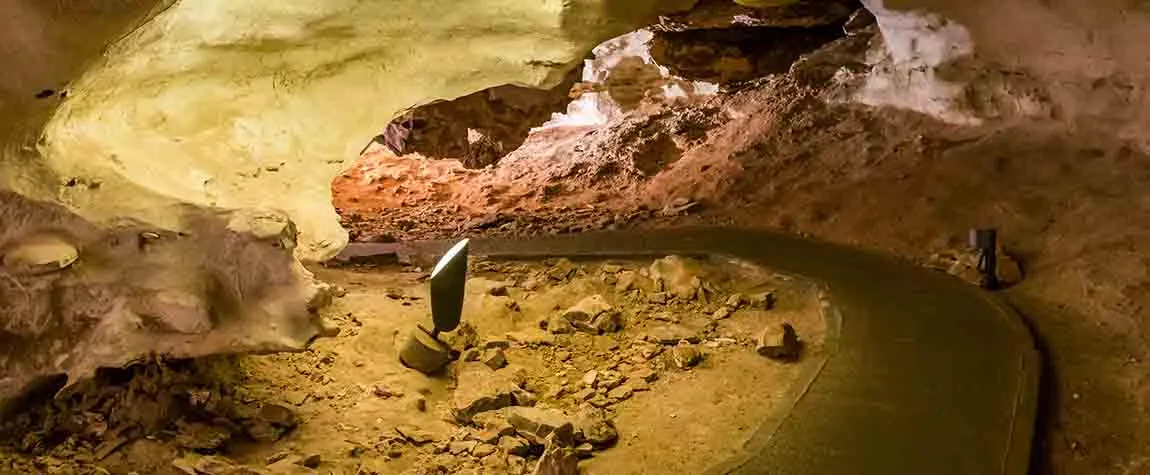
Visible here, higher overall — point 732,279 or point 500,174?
point 732,279

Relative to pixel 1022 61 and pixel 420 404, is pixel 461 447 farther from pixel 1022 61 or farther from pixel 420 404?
pixel 1022 61

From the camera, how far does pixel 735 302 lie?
19.5ft

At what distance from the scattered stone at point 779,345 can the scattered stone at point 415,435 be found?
1916 mm

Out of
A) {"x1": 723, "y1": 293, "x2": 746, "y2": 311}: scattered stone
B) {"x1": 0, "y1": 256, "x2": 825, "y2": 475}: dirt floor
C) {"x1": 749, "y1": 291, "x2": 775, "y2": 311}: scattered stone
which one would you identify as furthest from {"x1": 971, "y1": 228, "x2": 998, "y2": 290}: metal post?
{"x1": 723, "y1": 293, "x2": 746, "y2": 311}: scattered stone

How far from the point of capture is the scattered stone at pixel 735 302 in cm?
591

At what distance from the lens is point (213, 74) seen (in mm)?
4129

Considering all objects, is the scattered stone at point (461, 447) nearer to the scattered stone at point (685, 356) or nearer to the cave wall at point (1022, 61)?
the scattered stone at point (685, 356)

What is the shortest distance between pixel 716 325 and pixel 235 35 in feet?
10.3

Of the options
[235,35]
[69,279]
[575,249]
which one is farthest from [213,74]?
[575,249]

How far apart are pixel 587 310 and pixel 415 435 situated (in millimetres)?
1642

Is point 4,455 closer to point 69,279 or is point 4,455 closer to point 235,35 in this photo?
point 69,279

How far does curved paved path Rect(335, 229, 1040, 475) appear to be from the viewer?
154 inches

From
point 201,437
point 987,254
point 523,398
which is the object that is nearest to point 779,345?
point 523,398

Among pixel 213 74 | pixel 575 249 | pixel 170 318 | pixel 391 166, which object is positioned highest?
pixel 213 74
